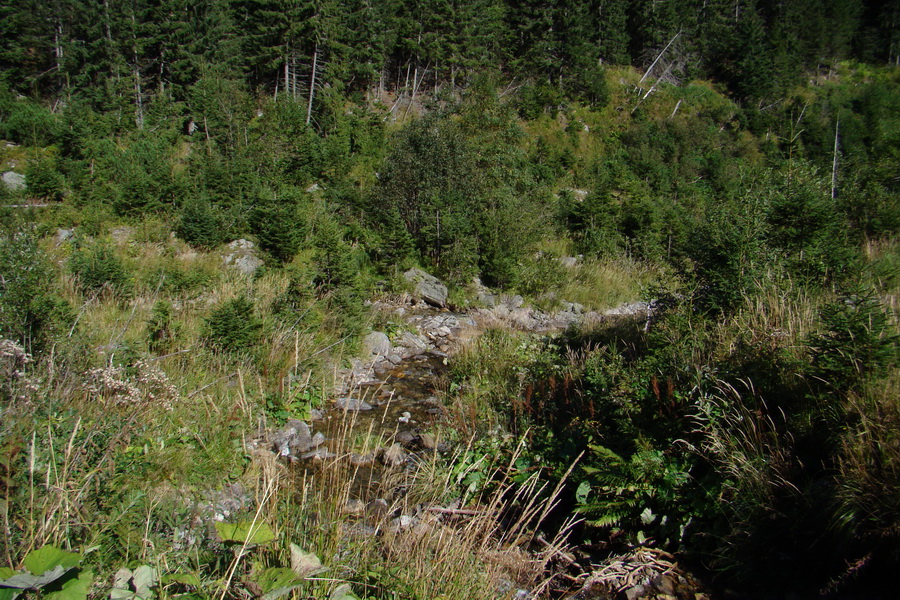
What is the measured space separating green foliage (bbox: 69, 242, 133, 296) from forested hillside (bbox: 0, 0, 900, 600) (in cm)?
6

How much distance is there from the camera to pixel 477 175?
52.4ft

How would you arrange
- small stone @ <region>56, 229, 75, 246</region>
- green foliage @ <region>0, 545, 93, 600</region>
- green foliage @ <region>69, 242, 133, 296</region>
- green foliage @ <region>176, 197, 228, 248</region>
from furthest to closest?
green foliage @ <region>176, 197, 228, 248</region> < small stone @ <region>56, 229, 75, 246</region> < green foliage @ <region>69, 242, 133, 296</region> < green foliage @ <region>0, 545, 93, 600</region>

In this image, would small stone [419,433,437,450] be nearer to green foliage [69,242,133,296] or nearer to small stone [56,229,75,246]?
green foliage [69,242,133,296]

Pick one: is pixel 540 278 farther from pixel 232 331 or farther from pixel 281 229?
pixel 232 331

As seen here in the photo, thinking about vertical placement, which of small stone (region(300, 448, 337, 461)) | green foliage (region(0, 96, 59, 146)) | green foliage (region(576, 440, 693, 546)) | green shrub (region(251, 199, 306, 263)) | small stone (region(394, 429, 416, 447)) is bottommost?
small stone (region(394, 429, 416, 447))

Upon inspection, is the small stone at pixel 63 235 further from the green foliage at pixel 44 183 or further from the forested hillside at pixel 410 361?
the green foliage at pixel 44 183

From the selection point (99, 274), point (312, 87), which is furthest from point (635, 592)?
point (312, 87)

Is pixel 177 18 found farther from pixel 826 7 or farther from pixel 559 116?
pixel 826 7

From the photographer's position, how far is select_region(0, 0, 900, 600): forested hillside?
2.46 meters

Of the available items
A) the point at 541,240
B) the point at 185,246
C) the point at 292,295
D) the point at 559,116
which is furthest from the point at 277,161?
the point at 559,116

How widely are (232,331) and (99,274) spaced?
3099 millimetres

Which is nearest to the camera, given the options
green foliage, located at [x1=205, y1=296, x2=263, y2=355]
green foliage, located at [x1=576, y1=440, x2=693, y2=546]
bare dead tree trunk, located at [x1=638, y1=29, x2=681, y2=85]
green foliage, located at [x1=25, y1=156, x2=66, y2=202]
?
green foliage, located at [x1=576, y1=440, x2=693, y2=546]

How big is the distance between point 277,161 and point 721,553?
17.3 meters

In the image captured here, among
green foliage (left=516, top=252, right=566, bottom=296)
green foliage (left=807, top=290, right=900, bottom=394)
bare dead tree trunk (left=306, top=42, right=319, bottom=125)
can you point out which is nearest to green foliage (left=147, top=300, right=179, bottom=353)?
green foliage (left=807, top=290, right=900, bottom=394)
